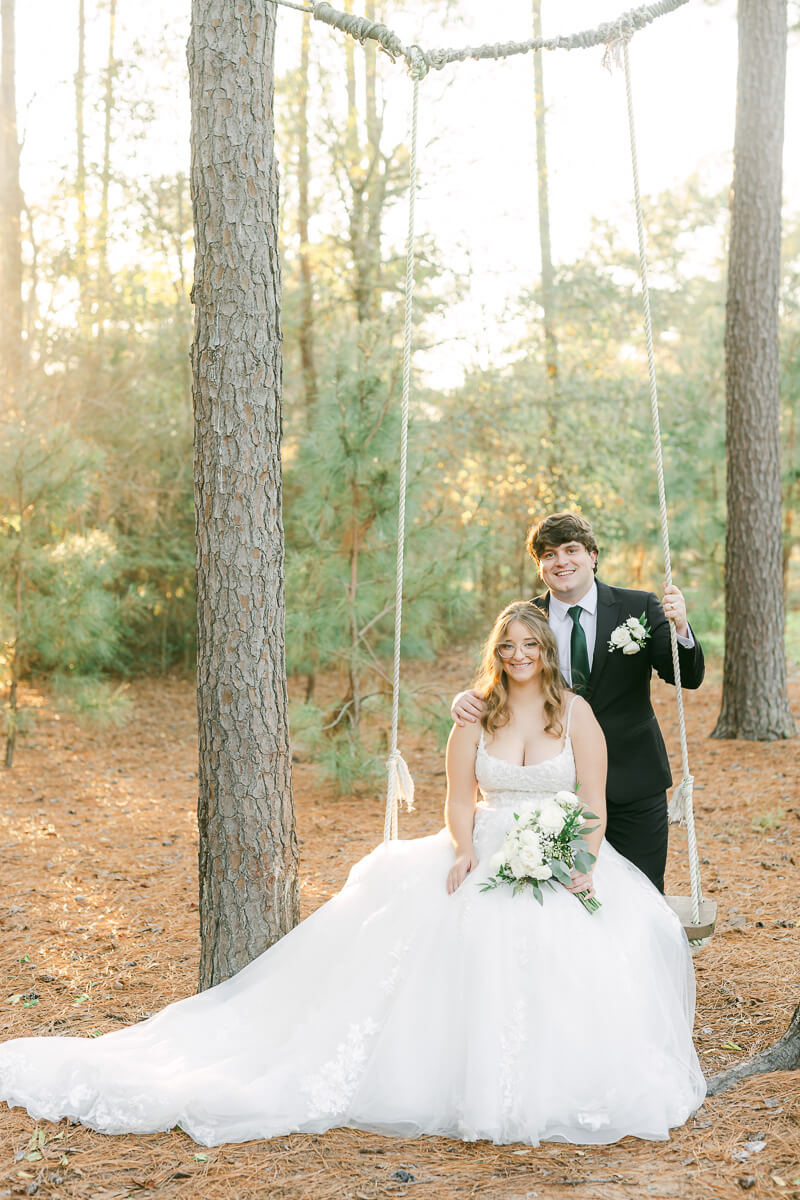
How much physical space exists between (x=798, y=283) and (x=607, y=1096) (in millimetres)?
14976

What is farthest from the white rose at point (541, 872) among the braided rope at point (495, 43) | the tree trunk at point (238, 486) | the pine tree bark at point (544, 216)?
the pine tree bark at point (544, 216)

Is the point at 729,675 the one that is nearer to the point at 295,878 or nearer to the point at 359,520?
the point at 359,520

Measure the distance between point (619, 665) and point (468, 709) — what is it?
59 centimetres

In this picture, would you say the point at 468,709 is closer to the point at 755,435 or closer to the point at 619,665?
the point at 619,665

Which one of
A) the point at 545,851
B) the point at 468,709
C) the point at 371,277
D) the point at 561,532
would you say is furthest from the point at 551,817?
the point at 371,277

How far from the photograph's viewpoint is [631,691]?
3502 mm

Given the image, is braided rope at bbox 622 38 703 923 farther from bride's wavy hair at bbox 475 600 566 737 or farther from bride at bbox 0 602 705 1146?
bride's wavy hair at bbox 475 600 566 737

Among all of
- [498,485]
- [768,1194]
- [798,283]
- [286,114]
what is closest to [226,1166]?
[768,1194]

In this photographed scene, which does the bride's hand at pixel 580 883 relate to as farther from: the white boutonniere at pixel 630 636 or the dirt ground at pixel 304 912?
the white boutonniere at pixel 630 636

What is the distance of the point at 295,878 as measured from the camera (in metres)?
3.40

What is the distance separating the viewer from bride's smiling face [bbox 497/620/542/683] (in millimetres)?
3182

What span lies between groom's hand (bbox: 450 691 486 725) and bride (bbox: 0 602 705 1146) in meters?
0.03

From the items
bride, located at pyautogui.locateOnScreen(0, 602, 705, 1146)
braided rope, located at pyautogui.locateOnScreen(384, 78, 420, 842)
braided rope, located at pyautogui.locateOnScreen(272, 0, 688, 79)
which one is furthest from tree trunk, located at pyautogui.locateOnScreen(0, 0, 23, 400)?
bride, located at pyautogui.locateOnScreen(0, 602, 705, 1146)

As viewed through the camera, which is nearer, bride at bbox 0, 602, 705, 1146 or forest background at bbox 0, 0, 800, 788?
bride at bbox 0, 602, 705, 1146
